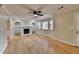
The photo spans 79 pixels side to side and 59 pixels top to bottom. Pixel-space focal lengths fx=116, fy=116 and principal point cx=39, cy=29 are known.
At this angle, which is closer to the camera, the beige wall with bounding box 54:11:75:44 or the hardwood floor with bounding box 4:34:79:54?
the hardwood floor with bounding box 4:34:79:54

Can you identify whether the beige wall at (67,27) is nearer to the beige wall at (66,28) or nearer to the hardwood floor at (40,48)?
the beige wall at (66,28)

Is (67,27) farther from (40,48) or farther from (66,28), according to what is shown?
(40,48)

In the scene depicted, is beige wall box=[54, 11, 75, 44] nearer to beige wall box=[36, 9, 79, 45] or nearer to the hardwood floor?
beige wall box=[36, 9, 79, 45]

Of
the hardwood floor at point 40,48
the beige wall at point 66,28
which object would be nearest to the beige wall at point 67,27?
the beige wall at point 66,28

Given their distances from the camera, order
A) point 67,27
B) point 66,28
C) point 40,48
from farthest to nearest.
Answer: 1. point 66,28
2. point 67,27
3. point 40,48

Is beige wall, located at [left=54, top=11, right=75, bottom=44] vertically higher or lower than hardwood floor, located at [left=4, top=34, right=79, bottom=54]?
higher

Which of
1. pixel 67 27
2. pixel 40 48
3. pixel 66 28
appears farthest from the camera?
pixel 66 28

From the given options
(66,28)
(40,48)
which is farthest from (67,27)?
(40,48)

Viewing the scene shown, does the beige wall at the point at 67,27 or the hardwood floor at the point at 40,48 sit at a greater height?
the beige wall at the point at 67,27

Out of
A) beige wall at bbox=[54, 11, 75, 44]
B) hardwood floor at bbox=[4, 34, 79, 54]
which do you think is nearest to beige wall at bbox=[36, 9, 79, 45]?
beige wall at bbox=[54, 11, 75, 44]

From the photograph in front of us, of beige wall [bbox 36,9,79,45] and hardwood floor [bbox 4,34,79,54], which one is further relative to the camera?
beige wall [bbox 36,9,79,45]

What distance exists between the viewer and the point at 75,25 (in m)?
6.11

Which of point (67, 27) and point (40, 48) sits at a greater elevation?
point (67, 27)
